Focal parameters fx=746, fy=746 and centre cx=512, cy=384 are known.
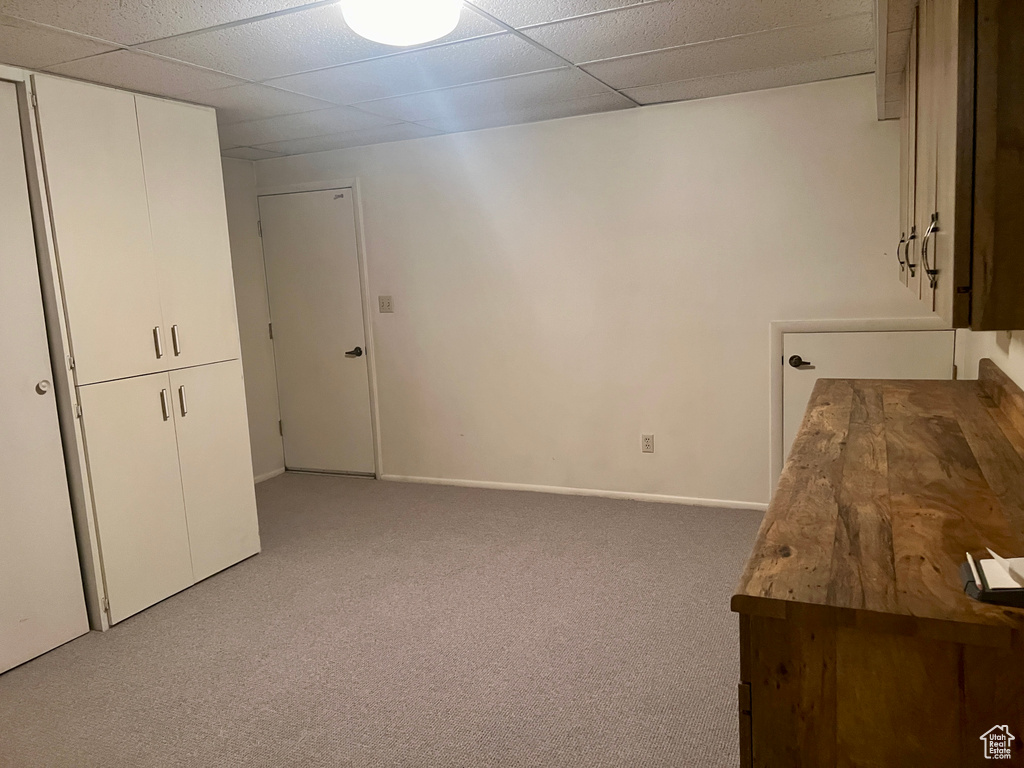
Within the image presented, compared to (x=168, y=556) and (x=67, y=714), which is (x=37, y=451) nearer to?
(x=168, y=556)

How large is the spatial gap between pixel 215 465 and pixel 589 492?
2.14 meters

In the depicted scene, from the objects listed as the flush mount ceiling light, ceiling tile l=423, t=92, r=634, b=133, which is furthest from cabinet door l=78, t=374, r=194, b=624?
ceiling tile l=423, t=92, r=634, b=133

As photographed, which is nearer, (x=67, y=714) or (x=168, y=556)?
(x=67, y=714)

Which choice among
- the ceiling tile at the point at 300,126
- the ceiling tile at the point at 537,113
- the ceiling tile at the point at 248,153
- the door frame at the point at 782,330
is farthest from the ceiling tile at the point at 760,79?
the ceiling tile at the point at 248,153

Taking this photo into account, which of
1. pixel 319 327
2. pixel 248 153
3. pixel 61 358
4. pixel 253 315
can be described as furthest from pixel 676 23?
pixel 253 315

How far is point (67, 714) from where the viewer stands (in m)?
2.52

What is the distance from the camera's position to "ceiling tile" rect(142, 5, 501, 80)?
2.40 m

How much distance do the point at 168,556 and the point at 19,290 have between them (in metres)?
1.30

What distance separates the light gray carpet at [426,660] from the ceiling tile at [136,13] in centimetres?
222

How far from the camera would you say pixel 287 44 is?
2594 millimetres

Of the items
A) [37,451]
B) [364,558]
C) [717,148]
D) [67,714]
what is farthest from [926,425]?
[37,451]

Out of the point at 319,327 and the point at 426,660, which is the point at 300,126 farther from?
the point at 426,660

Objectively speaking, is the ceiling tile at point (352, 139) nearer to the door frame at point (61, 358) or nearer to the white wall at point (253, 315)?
the white wall at point (253, 315)

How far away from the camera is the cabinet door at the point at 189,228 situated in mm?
3297
